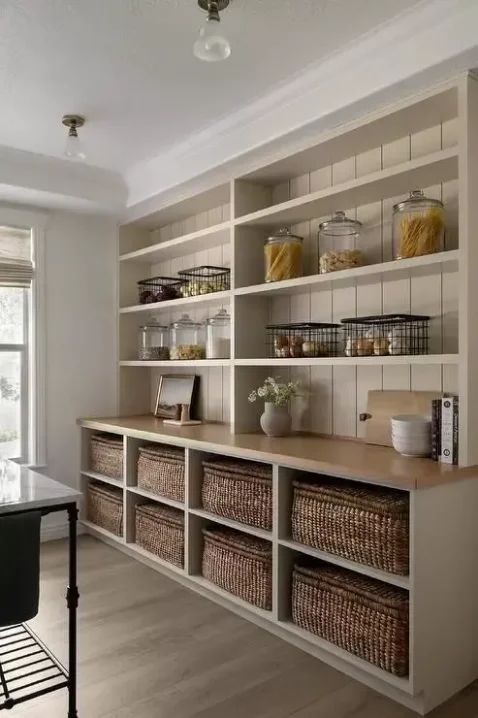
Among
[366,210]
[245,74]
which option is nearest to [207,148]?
[245,74]

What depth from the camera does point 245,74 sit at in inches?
105

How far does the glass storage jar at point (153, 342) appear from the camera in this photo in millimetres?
4227

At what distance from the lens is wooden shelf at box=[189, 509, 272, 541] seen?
274 cm

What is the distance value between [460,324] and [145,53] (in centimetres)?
173

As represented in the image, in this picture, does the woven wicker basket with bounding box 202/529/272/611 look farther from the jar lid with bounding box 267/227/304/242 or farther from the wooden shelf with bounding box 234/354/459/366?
the jar lid with bounding box 267/227/304/242

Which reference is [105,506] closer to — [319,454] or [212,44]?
[319,454]

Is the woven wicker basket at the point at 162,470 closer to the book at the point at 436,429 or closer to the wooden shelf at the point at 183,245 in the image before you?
the wooden shelf at the point at 183,245


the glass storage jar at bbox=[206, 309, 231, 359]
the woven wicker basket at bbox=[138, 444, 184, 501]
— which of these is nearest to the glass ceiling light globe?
the glass storage jar at bbox=[206, 309, 231, 359]

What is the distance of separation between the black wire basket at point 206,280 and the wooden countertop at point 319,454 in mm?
870

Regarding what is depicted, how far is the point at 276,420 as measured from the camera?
3.11m

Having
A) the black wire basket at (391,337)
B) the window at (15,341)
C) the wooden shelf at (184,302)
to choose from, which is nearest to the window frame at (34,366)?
the window at (15,341)

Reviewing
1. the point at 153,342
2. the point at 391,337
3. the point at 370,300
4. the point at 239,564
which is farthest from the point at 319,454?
the point at 153,342

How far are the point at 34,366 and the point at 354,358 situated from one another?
2.43m

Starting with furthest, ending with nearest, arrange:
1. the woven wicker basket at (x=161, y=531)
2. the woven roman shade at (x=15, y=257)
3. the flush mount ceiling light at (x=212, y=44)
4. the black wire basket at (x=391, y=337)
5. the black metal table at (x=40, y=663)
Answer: the woven roman shade at (x=15, y=257) < the woven wicker basket at (x=161, y=531) < the black wire basket at (x=391, y=337) < the black metal table at (x=40, y=663) < the flush mount ceiling light at (x=212, y=44)
